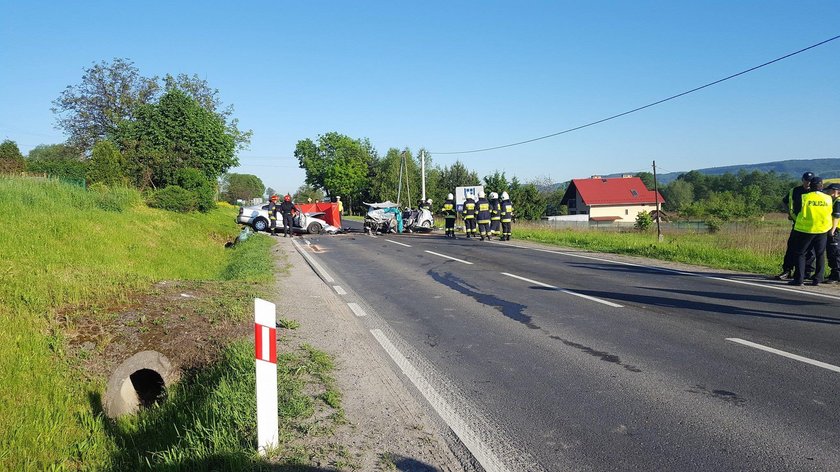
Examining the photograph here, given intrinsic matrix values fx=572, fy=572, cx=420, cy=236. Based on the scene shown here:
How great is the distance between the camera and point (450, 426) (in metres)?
4.07

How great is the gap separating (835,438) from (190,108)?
Result: 121 ft

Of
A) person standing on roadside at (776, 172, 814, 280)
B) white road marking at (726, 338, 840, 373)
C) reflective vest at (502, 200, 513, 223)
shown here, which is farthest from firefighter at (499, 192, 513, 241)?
white road marking at (726, 338, 840, 373)

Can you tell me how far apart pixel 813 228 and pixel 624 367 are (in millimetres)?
6503

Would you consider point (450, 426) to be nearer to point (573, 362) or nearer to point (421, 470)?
point (421, 470)

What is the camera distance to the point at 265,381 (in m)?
3.62

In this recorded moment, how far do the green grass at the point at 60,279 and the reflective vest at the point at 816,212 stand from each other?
32.5ft

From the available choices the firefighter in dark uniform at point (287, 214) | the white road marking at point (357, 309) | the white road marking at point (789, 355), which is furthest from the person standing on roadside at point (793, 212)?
the firefighter in dark uniform at point (287, 214)

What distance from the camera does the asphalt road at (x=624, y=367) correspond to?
3.65 m

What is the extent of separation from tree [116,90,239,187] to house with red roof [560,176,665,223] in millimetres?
47242

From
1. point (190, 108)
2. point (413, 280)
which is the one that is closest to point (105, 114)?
point (190, 108)

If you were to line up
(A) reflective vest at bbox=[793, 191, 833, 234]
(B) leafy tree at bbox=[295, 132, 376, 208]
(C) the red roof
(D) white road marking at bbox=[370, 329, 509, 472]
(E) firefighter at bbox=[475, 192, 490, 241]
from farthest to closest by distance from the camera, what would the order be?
1. (B) leafy tree at bbox=[295, 132, 376, 208]
2. (C) the red roof
3. (E) firefighter at bbox=[475, 192, 490, 241]
4. (A) reflective vest at bbox=[793, 191, 833, 234]
5. (D) white road marking at bbox=[370, 329, 509, 472]

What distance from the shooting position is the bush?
24.6 m

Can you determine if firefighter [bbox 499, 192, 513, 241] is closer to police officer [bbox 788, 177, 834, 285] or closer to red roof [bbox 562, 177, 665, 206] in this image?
police officer [bbox 788, 177, 834, 285]

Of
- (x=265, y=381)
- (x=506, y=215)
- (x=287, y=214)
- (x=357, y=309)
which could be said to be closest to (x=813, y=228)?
(x=357, y=309)
